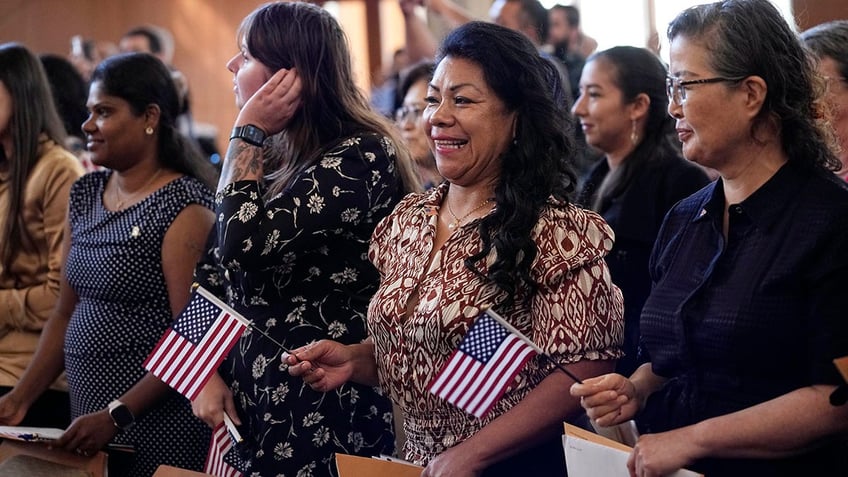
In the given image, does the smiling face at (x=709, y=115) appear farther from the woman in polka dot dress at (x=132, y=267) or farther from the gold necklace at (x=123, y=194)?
the gold necklace at (x=123, y=194)

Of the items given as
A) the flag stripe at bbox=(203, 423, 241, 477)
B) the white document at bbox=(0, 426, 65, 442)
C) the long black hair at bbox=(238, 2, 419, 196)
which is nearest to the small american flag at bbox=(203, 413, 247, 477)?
the flag stripe at bbox=(203, 423, 241, 477)

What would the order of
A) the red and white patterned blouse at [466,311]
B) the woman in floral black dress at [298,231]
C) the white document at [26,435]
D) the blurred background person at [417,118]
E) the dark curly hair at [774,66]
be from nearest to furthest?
1. the dark curly hair at [774,66]
2. the red and white patterned blouse at [466,311]
3. the woman in floral black dress at [298,231]
4. the white document at [26,435]
5. the blurred background person at [417,118]

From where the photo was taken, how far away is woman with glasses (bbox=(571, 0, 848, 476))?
1.63m

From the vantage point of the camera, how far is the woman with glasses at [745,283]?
1.63 meters

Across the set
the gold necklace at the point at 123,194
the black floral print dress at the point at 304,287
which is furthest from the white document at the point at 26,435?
the gold necklace at the point at 123,194

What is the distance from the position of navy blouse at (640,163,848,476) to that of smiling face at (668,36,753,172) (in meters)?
0.09

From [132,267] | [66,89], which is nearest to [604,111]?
[132,267]

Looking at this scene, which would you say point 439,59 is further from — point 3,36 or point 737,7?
point 3,36

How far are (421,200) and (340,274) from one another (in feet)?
0.99

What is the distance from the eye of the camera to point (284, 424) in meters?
2.35

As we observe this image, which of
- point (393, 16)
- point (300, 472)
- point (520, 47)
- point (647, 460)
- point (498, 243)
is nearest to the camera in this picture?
point (647, 460)

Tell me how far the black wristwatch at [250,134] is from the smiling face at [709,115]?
1.00m

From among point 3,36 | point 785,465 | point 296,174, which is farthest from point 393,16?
point 785,465

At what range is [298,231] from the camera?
7.48 feet
